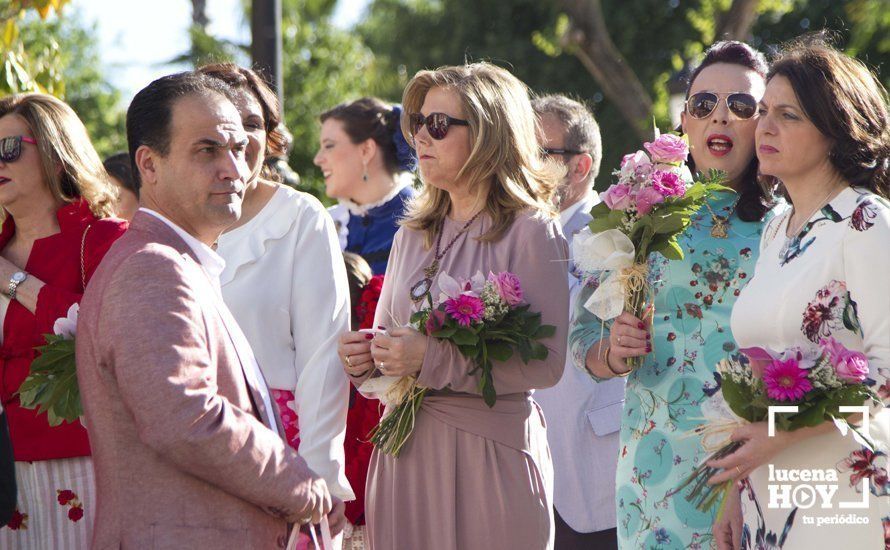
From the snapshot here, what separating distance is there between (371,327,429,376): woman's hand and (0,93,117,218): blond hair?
1.46m

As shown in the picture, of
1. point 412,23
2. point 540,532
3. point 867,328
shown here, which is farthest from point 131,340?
point 412,23

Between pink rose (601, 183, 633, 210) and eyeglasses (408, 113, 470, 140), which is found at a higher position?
eyeglasses (408, 113, 470, 140)

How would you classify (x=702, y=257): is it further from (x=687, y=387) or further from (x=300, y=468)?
(x=300, y=468)

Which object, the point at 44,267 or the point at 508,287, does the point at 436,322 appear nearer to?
the point at 508,287

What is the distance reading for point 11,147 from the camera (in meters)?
4.80

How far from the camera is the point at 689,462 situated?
4.30 meters

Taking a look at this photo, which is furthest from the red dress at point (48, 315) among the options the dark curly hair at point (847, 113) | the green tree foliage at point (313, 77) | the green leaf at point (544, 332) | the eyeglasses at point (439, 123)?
the green tree foliage at point (313, 77)

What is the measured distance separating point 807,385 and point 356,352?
62.5 inches

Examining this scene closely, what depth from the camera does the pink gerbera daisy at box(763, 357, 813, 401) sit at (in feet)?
11.1

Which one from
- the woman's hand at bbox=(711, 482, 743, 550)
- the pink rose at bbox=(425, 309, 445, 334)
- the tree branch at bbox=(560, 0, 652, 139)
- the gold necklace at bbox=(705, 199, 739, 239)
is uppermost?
the tree branch at bbox=(560, 0, 652, 139)

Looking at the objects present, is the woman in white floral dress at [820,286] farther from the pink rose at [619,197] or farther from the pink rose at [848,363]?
the pink rose at [619,197]

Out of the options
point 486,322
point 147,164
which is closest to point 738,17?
point 486,322

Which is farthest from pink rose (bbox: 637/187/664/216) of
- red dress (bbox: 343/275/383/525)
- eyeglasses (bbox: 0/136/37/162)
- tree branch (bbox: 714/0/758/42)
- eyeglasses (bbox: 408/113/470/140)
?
tree branch (bbox: 714/0/758/42)

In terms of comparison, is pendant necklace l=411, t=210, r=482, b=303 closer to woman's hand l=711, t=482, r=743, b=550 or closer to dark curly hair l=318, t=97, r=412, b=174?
woman's hand l=711, t=482, r=743, b=550
